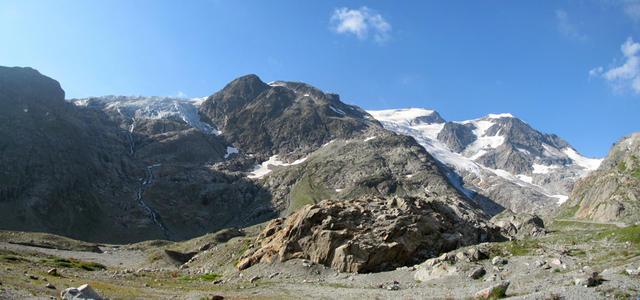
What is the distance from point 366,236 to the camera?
159ft

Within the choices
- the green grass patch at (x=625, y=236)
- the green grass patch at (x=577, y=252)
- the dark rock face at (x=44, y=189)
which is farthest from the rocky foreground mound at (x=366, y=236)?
the dark rock face at (x=44, y=189)

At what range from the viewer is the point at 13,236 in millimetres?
99312

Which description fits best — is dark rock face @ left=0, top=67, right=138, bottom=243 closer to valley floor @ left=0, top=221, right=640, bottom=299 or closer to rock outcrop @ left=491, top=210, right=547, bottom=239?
valley floor @ left=0, top=221, right=640, bottom=299

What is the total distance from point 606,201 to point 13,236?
15825 centimetres

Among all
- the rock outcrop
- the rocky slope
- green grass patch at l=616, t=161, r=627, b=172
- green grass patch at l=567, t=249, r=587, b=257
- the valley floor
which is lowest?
the valley floor

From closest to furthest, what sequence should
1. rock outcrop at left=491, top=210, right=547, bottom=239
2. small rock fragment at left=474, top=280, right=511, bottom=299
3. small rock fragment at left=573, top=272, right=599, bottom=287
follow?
small rock fragment at left=573, top=272, right=599, bottom=287
small rock fragment at left=474, top=280, right=511, bottom=299
rock outcrop at left=491, top=210, right=547, bottom=239

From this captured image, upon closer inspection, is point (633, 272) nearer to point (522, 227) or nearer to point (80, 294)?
point (80, 294)

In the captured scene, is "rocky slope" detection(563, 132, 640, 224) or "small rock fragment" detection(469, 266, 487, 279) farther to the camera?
"rocky slope" detection(563, 132, 640, 224)

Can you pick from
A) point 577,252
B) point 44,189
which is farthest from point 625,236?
point 44,189

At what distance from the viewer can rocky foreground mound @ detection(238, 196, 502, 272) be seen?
150ft

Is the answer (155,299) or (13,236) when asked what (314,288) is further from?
(13,236)

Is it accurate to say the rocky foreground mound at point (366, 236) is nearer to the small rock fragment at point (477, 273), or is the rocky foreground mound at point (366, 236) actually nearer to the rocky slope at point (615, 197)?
the small rock fragment at point (477, 273)

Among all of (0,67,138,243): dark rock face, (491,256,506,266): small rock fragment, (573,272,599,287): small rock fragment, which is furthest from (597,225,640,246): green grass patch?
(0,67,138,243): dark rock face

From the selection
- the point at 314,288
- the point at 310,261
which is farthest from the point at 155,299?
the point at 310,261
